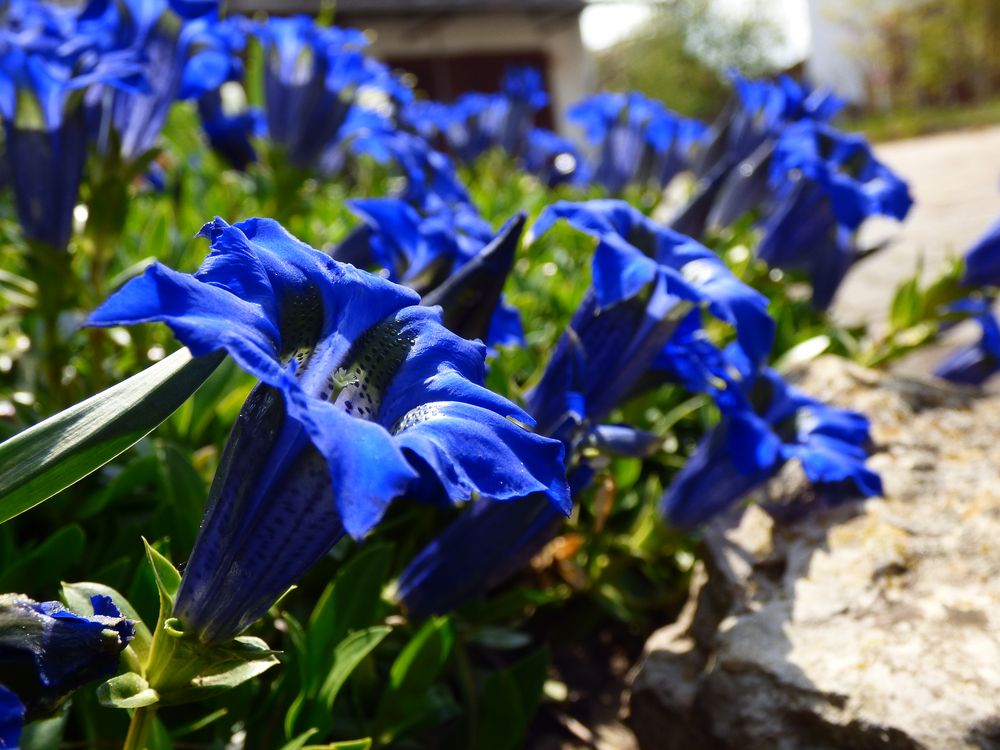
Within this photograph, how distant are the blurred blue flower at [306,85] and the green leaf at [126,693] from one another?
5.45 ft

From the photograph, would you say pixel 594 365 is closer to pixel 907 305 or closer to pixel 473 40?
pixel 907 305

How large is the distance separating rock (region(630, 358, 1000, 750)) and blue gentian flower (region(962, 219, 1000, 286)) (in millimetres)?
576

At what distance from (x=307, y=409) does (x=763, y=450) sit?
87 cm

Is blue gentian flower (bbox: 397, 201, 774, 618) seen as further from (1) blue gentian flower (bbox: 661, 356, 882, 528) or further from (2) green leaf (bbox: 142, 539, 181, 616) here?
(2) green leaf (bbox: 142, 539, 181, 616)

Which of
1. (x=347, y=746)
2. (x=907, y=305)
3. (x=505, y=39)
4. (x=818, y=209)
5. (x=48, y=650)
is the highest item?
(x=48, y=650)

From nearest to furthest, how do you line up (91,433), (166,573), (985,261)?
(91,433) → (166,573) → (985,261)

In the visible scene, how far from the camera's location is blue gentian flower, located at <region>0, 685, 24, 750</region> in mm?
529

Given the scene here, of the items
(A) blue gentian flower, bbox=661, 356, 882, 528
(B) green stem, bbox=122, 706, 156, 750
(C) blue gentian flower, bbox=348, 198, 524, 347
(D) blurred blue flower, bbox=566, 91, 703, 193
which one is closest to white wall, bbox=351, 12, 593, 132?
(D) blurred blue flower, bbox=566, 91, 703, 193

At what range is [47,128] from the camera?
138cm

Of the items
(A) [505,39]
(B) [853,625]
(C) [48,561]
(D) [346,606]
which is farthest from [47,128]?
(A) [505,39]

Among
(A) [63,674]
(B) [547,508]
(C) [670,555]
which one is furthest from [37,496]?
(C) [670,555]

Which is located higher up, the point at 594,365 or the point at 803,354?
the point at 594,365

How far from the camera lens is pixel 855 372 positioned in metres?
1.84

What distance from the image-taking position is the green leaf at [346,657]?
101cm
